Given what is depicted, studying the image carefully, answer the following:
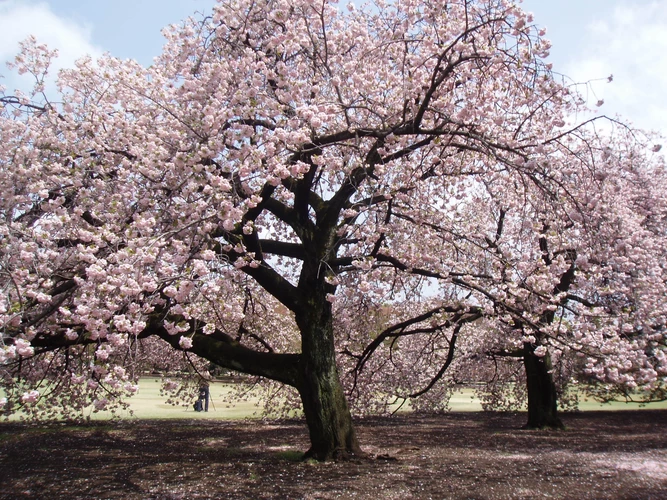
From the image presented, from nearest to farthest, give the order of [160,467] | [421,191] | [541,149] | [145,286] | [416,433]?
[145,286]
[541,149]
[160,467]
[421,191]
[416,433]

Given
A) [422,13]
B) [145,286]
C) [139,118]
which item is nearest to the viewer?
[145,286]

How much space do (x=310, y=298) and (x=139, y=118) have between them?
14.2ft

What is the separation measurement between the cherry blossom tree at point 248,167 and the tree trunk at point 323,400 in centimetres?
4

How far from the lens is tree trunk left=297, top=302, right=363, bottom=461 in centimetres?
887

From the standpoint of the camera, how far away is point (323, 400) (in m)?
8.91

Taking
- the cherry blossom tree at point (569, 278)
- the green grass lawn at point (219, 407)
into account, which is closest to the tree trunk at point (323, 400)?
the cherry blossom tree at point (569, 278)

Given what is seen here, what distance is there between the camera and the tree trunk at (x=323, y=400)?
8867 mm

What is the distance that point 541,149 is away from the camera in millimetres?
6562

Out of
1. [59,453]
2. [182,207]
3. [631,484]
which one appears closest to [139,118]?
[182,207]

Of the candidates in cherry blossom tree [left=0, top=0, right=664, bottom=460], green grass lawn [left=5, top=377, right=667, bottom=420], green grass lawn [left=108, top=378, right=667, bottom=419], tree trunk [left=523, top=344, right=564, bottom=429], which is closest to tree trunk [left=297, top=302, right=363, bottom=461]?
cherry blossom tree [left=0, top=0, right=664, bottom=460]

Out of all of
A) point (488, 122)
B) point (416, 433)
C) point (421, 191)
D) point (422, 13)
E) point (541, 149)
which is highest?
point (422, 13)

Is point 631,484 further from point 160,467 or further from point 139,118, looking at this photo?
point 139,118

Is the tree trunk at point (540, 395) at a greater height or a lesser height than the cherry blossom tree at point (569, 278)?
lesser

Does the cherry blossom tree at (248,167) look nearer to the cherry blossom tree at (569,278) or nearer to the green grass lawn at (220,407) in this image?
the cherry blossom tree at (569,278)
